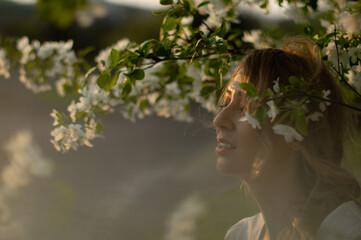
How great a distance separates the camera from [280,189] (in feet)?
2.84

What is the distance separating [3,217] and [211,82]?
7.36 feet

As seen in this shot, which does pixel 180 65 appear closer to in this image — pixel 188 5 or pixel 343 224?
pixel 188 5

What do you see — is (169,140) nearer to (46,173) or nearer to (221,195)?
(46,173)

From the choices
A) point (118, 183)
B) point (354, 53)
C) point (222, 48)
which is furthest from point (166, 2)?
point (118, 183)

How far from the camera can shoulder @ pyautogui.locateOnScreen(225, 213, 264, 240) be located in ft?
3.25

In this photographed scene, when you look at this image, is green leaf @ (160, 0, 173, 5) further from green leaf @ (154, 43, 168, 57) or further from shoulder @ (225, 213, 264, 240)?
shoulder @ (225, 213, 264, 240)

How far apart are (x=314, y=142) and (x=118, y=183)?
2.96 meters

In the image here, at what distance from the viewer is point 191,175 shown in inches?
137

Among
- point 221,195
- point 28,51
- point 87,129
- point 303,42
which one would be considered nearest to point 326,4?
point 303,42

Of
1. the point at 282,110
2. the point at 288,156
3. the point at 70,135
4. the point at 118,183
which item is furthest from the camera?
the point at 118,183

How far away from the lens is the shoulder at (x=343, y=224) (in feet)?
2.46

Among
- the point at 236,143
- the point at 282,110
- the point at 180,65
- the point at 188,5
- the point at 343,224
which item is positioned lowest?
the point at 343,224

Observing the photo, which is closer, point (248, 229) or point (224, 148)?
point (224, 148)

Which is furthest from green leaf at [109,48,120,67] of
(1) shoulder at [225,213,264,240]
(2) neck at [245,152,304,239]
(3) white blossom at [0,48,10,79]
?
(3) white blossom at [0,48,10,79]
